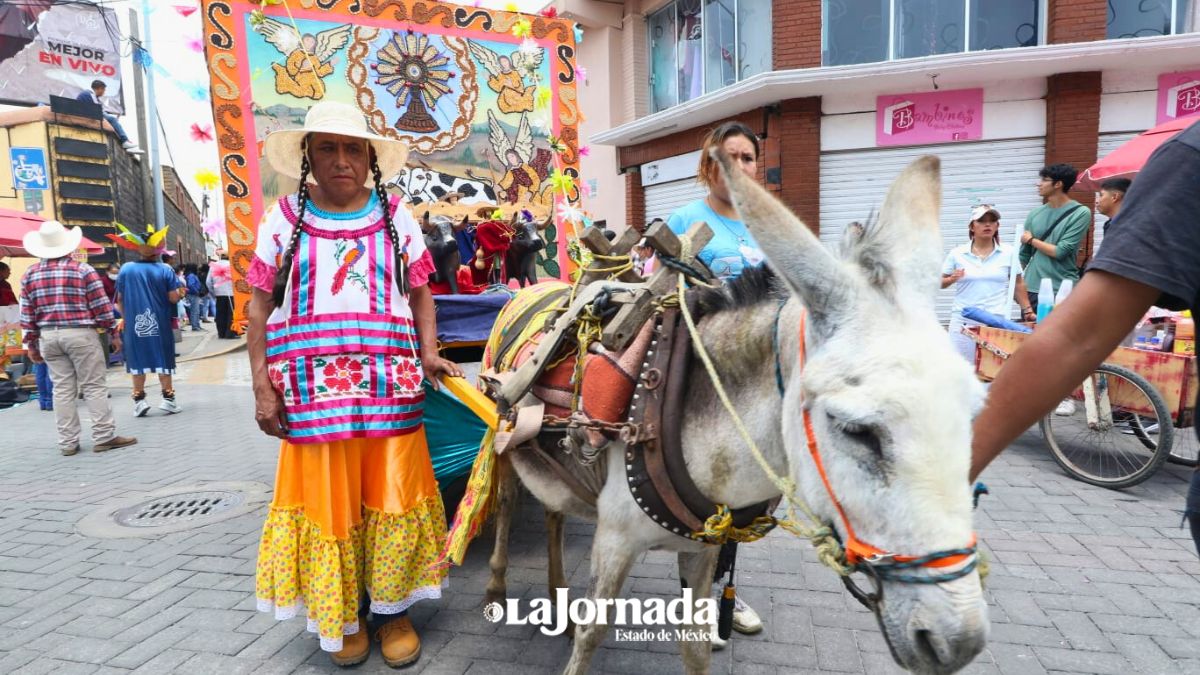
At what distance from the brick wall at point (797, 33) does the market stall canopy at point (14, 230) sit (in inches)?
456

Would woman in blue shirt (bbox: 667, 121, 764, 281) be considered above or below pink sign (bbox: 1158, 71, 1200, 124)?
below

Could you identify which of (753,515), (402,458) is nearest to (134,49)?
(402,458)

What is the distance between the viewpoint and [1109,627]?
104 inches

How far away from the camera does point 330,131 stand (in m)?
2.27

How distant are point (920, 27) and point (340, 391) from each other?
11777 millimetres

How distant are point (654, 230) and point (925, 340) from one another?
943 millimetres

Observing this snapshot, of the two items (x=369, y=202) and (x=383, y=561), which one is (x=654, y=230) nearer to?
(x=369, y=202)

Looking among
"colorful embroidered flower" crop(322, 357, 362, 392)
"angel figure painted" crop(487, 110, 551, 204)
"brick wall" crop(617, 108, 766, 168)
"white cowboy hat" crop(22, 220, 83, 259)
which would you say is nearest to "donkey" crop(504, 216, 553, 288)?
"angel figure painted" crop(487, 110, 551, 204)

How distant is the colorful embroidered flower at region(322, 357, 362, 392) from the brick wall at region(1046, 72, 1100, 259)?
11.3 metres

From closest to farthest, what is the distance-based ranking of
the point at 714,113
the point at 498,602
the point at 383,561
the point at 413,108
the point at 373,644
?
the point at 383,561 → the point at 373,644 → the point at 498,602 → the point at 413,108 → the point at 714,113

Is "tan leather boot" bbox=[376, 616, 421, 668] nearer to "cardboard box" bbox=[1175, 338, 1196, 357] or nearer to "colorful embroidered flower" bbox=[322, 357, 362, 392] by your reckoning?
"colorful embroidered flower" bbox=[322, 357, 362, 392]

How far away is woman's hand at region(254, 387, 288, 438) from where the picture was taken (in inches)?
92.4

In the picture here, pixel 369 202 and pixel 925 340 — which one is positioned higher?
pixel 369 202

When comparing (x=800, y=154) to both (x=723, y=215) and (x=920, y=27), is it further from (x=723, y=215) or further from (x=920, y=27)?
(x=723, y=215)
